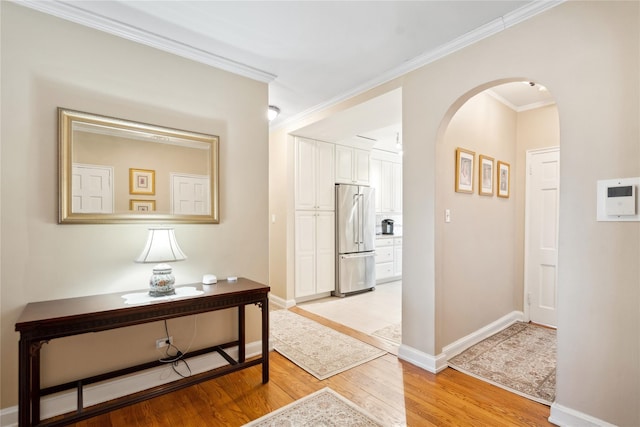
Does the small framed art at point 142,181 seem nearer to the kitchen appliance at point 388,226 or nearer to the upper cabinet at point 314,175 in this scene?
the upper cabinet at point 314,175

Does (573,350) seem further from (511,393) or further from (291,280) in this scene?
(291,280)

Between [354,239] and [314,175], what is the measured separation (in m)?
1.21

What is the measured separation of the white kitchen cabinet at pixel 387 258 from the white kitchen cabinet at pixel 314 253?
1.23m

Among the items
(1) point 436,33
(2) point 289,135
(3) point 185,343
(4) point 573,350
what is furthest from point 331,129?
(4) point 573,350

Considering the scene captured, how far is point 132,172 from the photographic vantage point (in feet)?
7.27

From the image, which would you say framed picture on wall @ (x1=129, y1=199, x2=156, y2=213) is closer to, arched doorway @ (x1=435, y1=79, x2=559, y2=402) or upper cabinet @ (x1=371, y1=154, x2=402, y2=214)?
arched doorway @ (x1=435, y1=79, x2=559, y2=402)

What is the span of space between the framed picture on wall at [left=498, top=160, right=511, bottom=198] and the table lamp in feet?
10.7

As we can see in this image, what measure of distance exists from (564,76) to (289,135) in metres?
3.05

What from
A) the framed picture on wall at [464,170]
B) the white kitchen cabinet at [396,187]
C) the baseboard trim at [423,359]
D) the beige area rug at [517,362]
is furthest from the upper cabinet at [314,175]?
the beige area rug at [517,362]

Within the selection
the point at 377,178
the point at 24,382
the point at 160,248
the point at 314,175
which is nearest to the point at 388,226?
the point at 377,178

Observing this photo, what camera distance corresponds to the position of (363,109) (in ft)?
10.8

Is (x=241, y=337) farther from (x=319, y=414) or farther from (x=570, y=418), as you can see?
(x=570, y=418)

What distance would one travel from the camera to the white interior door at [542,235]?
137 inches

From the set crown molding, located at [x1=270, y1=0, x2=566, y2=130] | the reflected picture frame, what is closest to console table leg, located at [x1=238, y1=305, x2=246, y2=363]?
crown molding, located at [x1=270, y1=0, x2=566, y2=130]
